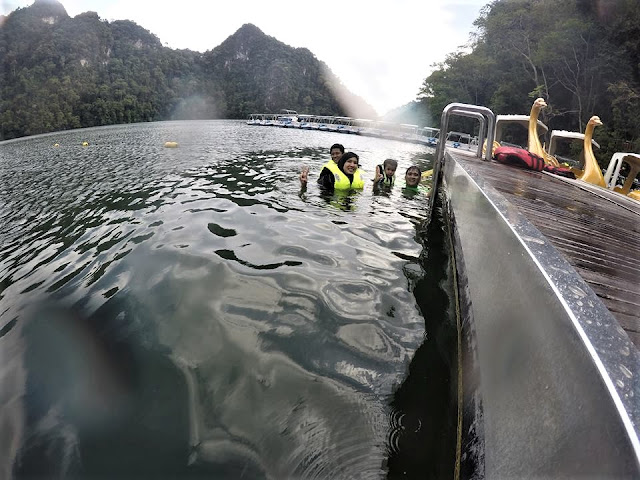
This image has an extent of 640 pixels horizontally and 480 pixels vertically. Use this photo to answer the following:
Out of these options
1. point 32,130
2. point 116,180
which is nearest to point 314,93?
point 32,130

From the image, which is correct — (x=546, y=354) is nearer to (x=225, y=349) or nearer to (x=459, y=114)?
(x=225, y=349)

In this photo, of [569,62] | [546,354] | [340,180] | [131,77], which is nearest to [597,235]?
[546,354]

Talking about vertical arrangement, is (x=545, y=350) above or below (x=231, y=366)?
above

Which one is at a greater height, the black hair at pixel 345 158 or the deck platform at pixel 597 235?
the deck platform at pixel 597 235

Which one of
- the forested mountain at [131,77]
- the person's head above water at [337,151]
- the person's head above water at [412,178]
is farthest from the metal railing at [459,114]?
the forested mountain at [131,77]

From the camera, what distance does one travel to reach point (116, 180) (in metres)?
9.27

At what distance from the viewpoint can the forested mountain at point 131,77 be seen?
126 ft

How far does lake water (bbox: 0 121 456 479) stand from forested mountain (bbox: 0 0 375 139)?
3.69 metres

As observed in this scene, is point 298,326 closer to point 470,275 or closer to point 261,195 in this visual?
point 470,275

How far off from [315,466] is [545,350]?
123 cm

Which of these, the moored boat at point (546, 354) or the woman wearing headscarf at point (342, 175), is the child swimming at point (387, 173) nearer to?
the woman wearing headscarf at point (342, 175)

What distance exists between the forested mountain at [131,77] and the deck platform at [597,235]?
262 inches

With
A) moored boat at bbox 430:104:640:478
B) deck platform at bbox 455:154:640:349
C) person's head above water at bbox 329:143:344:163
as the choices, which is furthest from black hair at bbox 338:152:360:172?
moored boat at bbox 430:104:640:478

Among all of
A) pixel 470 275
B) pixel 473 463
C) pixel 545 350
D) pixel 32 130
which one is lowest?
pixel 32 130
